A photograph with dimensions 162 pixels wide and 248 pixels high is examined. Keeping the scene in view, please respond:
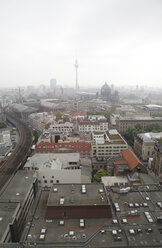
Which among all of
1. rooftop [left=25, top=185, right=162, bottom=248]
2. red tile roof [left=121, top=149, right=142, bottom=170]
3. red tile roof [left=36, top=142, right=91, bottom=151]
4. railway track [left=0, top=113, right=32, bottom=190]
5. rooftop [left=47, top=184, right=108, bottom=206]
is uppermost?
rooftop [left=47, top=184, right=108, bottom=206]

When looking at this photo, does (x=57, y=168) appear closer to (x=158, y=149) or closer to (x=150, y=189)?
(x=150, y=189)

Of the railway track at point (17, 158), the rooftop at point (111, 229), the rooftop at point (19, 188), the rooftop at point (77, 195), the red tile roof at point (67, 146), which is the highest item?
the rooftop at point (77, 195)

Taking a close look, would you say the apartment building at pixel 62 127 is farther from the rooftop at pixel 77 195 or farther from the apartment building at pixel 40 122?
the rooftop at pixel 77 195

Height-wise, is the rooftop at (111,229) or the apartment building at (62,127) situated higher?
the apartment building at (62,127)

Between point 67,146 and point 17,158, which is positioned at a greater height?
point 67,146

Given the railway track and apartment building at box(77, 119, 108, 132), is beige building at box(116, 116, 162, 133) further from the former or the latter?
the railway track

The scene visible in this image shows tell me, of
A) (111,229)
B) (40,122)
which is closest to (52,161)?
(111,229)

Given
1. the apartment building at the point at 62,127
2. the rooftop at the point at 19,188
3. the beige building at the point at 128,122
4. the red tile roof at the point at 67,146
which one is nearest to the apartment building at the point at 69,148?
the red tile roof at the point at 67,146

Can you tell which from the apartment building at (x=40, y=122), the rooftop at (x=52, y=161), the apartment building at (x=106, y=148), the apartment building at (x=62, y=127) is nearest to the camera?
the rooftop at (x=52, y=161)

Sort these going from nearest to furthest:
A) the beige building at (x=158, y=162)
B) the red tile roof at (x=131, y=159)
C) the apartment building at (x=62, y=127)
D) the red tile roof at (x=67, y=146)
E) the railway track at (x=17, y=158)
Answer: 1. the red tile roof at (x=131, y=159)
2. the beige building at (x=158, y=162)
3. the railway track at (x=17, y=158)
4. the red tile roof at (x=67, y=146)
5. the apartment building at (x=62, y=127)

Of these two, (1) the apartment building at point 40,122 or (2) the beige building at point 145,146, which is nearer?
(2) the beige building at point 145,146

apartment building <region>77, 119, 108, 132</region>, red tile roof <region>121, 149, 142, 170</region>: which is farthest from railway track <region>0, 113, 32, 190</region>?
red tile roof <region>121, 149, 142, 170</region>

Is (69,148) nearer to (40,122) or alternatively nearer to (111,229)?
(111,229)

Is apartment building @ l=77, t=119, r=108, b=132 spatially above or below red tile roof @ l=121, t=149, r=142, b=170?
above
